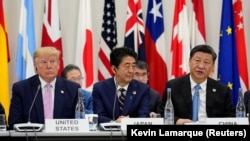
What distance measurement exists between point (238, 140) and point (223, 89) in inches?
79.0

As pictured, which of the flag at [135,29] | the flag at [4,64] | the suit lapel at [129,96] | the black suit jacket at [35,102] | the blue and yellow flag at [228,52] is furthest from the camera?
the flag at [135,29]

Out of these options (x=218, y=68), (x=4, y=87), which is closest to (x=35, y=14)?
(x=4, y=87)

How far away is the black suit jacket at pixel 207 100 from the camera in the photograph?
5.75 m

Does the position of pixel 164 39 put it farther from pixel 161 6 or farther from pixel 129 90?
pixel 129 90

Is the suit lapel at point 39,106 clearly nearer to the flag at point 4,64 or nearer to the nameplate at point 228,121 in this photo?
the nameplate at point 228,121

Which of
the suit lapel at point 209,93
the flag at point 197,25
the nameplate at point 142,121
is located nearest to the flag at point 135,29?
the flag at point 197,25

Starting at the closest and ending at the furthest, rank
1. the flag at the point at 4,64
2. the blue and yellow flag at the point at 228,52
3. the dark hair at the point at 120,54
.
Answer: the dark hair at the point at 120,54 < the flag at the point at 4,64 < the blue and yellow flag at the point at 228,52

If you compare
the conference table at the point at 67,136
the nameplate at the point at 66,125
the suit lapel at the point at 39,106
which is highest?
the suit lapel at the point at 39,106

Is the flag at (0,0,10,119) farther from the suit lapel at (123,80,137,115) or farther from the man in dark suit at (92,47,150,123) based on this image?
the suit lapel at (123,80,137,115)

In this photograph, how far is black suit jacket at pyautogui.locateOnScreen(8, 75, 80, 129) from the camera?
5.55 meters

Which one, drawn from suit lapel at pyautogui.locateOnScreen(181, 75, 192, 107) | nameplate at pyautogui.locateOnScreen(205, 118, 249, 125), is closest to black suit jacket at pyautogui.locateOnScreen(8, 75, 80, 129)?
suit lapel at pyautogui.locateOnScreen(181, 75, 192, 107)

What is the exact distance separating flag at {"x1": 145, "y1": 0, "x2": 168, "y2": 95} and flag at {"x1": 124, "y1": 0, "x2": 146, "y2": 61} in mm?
127

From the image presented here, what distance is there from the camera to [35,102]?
5.57 meters

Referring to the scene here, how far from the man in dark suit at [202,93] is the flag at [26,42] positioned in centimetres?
258
